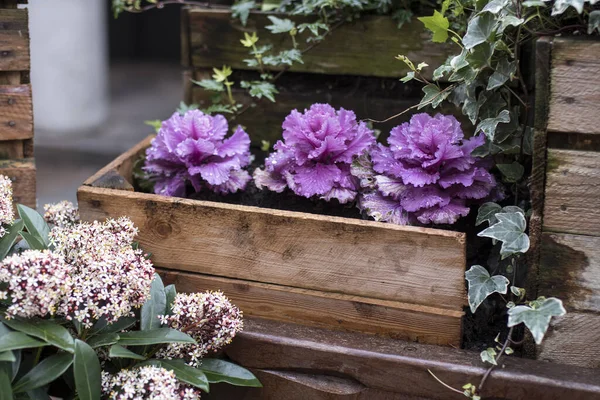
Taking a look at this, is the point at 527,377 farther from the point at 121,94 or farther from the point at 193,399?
the point at 121,94

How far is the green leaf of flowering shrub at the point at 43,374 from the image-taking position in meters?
1.11

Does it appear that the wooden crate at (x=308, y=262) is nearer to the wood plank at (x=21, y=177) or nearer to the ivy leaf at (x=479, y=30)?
the wood plank at (x=21, y=177)

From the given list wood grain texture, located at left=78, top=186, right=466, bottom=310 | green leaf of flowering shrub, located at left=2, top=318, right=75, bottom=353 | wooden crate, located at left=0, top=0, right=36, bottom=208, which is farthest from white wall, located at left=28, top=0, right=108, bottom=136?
green leaf of flowering shrub, located at left=2, top=318, right=75, bottom=353

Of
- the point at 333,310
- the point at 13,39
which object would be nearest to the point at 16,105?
the point at 13,39

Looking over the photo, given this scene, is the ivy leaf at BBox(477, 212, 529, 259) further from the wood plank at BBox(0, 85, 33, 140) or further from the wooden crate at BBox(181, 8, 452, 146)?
the wood plank at BBox(0, 85, 33, 140)

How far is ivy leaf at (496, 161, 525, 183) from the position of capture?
142cm

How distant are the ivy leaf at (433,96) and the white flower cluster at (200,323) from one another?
1.72 feet

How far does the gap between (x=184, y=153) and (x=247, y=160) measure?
0.16 metres

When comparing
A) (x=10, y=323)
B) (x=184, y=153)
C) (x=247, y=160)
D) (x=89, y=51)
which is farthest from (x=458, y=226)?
(x=89, y=51)

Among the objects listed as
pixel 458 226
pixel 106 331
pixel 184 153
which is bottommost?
pixel 106 331

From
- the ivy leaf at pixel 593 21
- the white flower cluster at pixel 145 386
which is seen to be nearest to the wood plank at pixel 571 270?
the ivy leaf at pixel 593 21

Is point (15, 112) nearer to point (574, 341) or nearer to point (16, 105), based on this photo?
point (16, 105)

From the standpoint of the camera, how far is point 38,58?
4.25 m

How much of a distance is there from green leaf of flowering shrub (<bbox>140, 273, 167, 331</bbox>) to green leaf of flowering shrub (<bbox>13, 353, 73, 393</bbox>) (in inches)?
6.1
